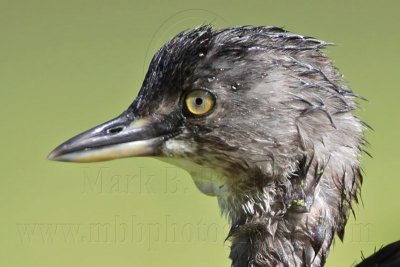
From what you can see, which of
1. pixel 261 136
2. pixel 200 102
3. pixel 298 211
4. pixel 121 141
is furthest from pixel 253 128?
pixel 121 141

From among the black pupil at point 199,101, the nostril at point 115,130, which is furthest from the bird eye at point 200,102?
the nostril at point 115,130

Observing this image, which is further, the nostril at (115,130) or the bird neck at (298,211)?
the nostril at (115,130)

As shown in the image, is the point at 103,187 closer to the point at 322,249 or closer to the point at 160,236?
the point at 160,236

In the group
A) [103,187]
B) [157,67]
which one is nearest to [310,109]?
[157,67]

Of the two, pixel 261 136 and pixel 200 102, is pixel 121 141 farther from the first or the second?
pixel 261 136

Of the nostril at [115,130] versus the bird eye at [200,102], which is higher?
the bird eye at [200,102]

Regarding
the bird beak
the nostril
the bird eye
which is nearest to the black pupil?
the bird eye

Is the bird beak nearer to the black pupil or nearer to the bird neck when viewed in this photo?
the black pupil

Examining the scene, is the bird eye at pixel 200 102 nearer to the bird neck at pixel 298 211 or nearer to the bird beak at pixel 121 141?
the bird beak at pixel 121 141
